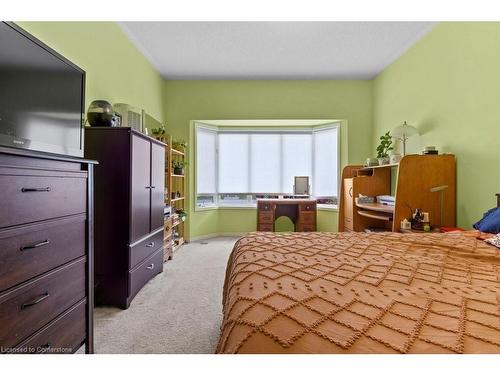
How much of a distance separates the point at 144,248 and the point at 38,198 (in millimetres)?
1435

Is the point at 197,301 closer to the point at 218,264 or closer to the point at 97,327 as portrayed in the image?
the point at 97,327

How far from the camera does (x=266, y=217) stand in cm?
446

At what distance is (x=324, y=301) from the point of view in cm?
78

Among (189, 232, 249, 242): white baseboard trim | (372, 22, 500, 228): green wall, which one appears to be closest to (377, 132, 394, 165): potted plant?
(372, 22, 500, 228): green wall

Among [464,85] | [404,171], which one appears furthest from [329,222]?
[464,85]

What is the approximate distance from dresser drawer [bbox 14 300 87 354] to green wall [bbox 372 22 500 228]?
3080 mm

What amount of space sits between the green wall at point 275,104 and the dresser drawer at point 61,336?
305cm

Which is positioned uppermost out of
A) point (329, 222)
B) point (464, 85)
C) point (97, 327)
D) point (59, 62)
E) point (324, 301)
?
point (464, 85)

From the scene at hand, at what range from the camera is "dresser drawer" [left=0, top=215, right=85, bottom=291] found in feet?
3.12

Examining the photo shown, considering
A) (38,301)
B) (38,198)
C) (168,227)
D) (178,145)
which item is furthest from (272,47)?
(38,301)

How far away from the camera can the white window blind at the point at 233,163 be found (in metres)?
5.00

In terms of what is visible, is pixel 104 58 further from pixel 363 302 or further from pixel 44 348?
pixel 363 302

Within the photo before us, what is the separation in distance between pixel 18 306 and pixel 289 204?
3967 millimetres

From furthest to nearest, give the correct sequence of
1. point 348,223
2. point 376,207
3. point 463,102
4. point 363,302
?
point 348,223 → point 376,207 → point 463,102 → point 363,302
